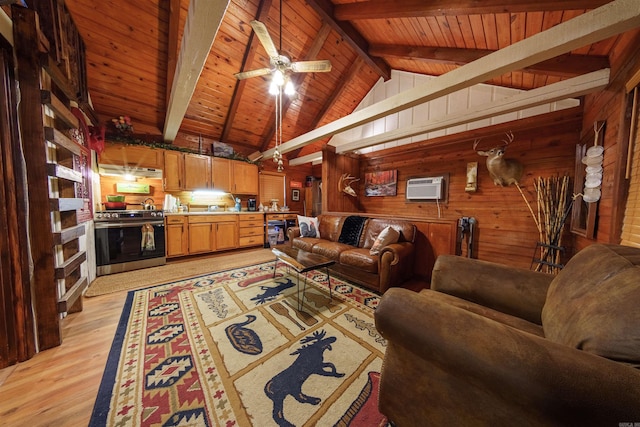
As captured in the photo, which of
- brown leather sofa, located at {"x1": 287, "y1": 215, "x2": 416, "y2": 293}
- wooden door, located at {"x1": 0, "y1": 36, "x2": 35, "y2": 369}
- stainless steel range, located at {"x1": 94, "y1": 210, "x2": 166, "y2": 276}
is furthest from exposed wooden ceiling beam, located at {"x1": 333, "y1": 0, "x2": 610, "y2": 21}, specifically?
stainless steel range, located at {"x1": 94, "y1": 210, "x2": 166, "y2": 276}

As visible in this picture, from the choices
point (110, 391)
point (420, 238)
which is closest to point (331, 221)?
point (420, 238)

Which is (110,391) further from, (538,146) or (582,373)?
(538,146)

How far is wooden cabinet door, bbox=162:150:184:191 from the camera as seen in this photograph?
394 cm

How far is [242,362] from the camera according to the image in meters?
1.42

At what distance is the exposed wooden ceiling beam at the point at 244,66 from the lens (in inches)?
116

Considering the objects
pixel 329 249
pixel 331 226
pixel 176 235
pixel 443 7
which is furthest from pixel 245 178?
pixel 443 7

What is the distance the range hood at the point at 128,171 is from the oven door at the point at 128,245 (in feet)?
3.09

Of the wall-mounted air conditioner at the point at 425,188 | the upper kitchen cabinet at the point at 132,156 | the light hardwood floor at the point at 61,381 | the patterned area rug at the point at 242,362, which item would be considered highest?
the upper kitchen cabinet at the point at 132,156

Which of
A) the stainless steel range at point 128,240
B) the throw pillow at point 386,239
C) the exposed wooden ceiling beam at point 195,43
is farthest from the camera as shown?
the stainless steel range at point 128,240

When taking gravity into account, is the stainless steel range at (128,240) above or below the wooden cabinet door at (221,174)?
below

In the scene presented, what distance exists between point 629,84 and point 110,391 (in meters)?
4.11

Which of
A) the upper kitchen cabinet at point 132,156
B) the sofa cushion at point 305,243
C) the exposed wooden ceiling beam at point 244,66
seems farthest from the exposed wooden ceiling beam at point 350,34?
the upper kitchen cabinet at point 132,156

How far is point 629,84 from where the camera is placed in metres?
1.52

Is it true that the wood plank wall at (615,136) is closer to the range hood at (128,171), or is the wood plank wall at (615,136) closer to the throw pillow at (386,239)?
the throw pillow at (386,239)
